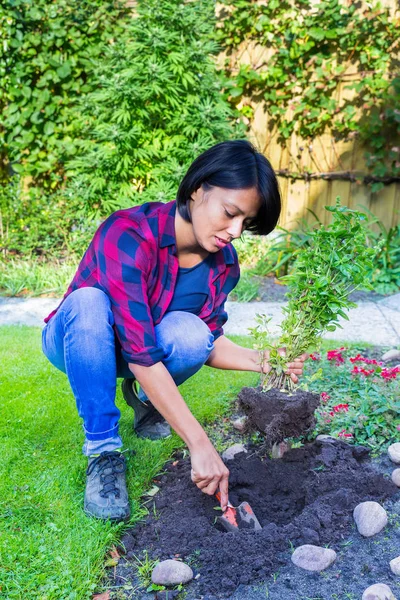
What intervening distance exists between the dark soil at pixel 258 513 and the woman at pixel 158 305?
129 millimetres

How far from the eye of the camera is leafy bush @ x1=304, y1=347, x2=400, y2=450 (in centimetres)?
243

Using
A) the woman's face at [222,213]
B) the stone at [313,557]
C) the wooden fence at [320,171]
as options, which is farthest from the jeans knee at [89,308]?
the wooden fence at [320,171]

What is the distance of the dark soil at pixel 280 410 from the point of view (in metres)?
2.02

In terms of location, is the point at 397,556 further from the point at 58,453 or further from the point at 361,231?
the point at 58,453

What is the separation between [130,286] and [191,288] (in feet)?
1.29

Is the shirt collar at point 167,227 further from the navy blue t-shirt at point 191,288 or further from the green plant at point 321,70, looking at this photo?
the green plant at point 321,70

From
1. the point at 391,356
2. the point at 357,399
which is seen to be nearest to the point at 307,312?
the point at 357,399

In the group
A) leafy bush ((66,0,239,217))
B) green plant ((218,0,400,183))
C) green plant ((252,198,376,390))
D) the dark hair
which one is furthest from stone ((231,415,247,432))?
green plant ((218,0,400,183))

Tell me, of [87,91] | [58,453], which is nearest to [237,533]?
[58,453]

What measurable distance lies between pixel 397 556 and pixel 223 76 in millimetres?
5117

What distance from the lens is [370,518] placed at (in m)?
1.82

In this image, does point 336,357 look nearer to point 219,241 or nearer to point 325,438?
point 325,438

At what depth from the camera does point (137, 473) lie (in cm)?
220

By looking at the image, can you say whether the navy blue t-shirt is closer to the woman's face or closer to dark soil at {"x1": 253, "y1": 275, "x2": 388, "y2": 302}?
the woman's face
